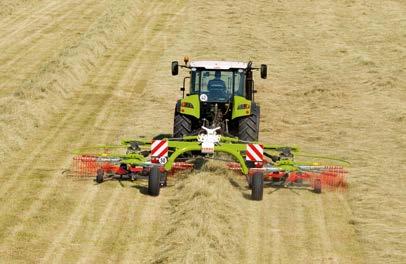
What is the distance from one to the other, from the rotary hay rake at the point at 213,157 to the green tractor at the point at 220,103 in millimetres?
521

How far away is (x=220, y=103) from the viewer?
18.2m

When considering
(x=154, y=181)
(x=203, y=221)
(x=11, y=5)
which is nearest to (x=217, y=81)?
(x=154, y=181)

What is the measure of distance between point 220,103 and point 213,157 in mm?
1395

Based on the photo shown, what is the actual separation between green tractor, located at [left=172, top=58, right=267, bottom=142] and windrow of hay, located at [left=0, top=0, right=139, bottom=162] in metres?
4.31

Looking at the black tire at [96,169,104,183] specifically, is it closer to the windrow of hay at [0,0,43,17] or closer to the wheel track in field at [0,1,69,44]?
the wheel track in field at [0,1,69,44]

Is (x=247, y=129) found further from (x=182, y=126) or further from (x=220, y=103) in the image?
(x=182, y=126)

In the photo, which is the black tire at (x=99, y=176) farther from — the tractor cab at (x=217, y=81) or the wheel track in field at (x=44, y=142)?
the tractor cab at (x=217, y=81)

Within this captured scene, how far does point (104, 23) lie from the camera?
36875 mm

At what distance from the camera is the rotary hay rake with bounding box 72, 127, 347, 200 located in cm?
1606

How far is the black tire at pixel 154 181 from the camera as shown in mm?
15844

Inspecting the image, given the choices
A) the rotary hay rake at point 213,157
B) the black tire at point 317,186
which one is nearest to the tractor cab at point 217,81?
the rotary hay rake at point 213,157

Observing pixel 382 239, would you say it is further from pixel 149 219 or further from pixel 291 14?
pixel 291 14

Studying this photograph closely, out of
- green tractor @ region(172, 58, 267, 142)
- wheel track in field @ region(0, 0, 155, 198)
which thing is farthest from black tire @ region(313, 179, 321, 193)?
wheel track in field @ region(0, 0, 155, 198)

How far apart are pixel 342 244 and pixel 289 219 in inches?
58.8
